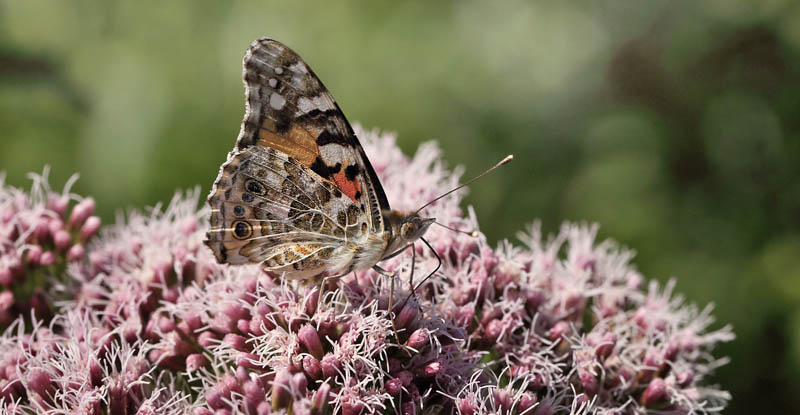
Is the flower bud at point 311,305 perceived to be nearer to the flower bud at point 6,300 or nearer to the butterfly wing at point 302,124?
the butterfly wing at point 302,124

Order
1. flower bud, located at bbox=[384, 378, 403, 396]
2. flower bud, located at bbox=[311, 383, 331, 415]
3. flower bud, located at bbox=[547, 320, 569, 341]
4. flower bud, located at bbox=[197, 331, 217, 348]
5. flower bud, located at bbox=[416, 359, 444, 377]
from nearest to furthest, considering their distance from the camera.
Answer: flower bud, located at bbox=[311, 383, 331, 415], flower bud, located at bbox=[384, 378, 403, 396], flower bud, located at bbox=[416, 359, 444, 377], flower bud, located at bbox=[197, 331, 217, 348], flower bud, located at bbox=[547, 320, 569, 341]

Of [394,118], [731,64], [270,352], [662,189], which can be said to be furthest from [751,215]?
[270,352]

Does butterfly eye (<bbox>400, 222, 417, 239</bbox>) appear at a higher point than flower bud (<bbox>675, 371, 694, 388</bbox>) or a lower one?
lower

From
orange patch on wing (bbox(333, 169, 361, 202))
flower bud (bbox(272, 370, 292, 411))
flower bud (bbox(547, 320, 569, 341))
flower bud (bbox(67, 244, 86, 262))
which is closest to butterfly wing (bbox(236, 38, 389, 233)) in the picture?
orange patch on wing (bbox(333, 169, 361, 202))

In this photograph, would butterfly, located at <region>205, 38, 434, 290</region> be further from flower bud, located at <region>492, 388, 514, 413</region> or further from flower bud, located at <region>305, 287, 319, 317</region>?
flower bud, located at <region>492, 388, 514, 413</region>

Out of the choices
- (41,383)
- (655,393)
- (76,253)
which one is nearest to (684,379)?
(655,393)

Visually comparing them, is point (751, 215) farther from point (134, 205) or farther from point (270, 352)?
point (134, 205)

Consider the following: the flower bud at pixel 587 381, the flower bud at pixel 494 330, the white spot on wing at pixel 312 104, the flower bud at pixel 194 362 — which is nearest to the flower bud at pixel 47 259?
the flower bud at pixel 194 362
